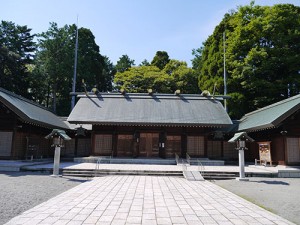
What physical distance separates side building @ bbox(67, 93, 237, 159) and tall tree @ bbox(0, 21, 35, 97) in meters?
17.8

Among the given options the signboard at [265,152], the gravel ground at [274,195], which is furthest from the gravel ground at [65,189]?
the signboard at [265,152]

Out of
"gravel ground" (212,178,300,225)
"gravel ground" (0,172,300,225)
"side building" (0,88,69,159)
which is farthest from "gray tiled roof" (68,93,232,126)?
"gravel ground" (212,178,300,225)

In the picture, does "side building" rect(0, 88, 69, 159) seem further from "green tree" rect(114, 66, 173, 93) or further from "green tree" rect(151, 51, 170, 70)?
"green tree" rect(151, 51, 170, 70)

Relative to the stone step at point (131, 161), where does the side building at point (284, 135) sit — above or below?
above

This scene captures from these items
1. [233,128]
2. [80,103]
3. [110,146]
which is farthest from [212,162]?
[80,103]

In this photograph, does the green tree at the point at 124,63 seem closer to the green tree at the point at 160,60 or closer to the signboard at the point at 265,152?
the green tree at the point at 160,60

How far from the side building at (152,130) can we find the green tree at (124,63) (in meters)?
26.7

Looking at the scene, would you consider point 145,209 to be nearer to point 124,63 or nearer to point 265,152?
point 265,152

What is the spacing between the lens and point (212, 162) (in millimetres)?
18812

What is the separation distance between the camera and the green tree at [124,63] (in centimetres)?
4734

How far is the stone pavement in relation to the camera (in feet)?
19.0

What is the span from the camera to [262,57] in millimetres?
26047

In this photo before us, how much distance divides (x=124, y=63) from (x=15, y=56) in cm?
1987

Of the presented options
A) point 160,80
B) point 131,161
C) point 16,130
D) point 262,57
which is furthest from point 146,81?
point 16,130
